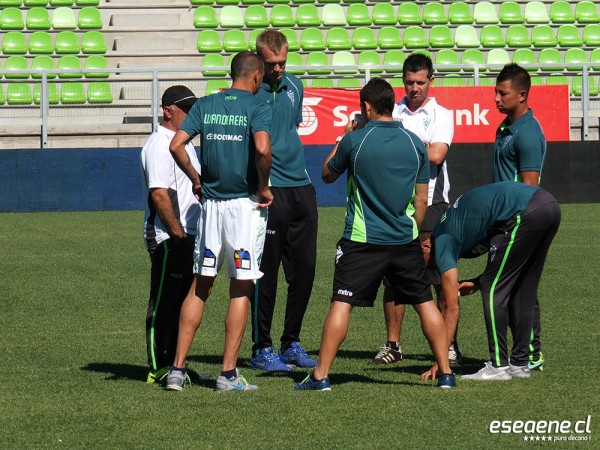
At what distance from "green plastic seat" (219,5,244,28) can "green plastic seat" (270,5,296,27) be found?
0.68m

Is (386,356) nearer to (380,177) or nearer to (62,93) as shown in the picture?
(380,177)

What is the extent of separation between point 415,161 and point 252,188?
968mm

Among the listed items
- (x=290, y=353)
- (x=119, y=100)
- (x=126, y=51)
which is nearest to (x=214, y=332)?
(x=290, y=353)

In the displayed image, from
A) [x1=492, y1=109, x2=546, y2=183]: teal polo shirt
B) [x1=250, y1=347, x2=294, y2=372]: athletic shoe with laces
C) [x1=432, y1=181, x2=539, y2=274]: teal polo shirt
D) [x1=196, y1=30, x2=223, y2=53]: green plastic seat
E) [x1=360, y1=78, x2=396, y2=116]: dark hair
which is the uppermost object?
[x1=196, y1=30, x2=223, y2=53]: green plastic seat

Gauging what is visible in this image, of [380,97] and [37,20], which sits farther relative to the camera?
[37,20]

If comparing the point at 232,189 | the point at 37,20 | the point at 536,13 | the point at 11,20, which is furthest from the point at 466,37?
the point at 232,189

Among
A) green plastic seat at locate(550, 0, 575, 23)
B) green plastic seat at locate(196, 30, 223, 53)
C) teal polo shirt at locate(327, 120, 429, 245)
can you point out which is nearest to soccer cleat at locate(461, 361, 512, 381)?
teal polo shirt at locate(327, 120, 429, 245)

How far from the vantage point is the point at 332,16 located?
25.3 meters

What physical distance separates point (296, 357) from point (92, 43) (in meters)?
17.3

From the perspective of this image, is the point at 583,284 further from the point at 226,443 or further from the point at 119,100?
the point at 119,100

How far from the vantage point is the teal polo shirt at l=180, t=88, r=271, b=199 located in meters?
6.80

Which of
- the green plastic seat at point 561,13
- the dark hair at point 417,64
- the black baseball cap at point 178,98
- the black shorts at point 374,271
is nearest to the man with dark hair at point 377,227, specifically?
the black shorts at point 374,271

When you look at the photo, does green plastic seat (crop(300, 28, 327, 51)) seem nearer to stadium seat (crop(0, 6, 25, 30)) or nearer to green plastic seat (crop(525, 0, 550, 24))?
green plastic seat (crop(525, 0, 550, 24))

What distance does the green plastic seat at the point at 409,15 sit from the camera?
25344mm
